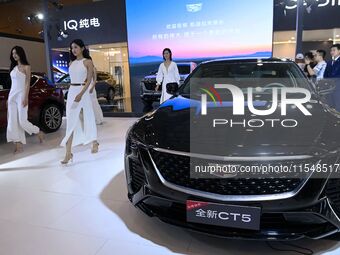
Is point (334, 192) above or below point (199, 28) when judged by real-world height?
below

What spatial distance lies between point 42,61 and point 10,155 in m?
9.97

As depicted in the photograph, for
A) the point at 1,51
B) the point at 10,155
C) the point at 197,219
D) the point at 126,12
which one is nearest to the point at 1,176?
the point at 10,155

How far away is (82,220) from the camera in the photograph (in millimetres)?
1972

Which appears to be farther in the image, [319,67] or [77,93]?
[319,67]

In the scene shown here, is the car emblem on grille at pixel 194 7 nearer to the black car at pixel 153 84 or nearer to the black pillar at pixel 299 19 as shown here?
the black car at pixel 153 84

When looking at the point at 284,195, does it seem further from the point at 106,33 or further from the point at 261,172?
the point at 106,33

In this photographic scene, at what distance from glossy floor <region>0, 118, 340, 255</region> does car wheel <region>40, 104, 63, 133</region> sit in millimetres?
1601

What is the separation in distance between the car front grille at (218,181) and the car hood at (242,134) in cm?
6

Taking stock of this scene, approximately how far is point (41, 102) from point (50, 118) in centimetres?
37

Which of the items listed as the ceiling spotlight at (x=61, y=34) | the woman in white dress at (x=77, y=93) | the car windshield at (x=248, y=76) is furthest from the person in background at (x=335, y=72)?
the ceiling spotlight at (x=61, y=34)

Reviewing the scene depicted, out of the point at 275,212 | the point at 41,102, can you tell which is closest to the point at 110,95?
the point at 41,102

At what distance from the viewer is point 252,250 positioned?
1.59 metres

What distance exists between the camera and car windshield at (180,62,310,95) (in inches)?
93.4

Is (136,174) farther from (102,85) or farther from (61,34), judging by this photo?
(102,85)
